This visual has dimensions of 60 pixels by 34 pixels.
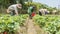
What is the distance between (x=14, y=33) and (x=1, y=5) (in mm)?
21880

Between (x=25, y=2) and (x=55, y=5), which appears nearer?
(x=25, y=2)

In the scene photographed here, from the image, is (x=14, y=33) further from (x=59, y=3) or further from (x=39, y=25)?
(x=59, y=3)

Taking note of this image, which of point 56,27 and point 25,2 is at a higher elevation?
point 56,27

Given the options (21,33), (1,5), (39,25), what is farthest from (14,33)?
(1,5)

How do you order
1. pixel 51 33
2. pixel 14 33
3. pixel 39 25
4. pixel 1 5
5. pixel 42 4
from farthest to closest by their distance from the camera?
pixel 42 4 < pixel 1 5 < pixel 39 25 < pixel 14 33 < pixel 51 33

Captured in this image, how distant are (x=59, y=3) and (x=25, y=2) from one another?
5894 millimetres

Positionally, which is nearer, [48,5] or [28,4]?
[28,4]

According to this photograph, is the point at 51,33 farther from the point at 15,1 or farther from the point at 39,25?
the point at 15,1

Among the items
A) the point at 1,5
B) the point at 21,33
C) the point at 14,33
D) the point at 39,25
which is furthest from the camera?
the point at 1,5

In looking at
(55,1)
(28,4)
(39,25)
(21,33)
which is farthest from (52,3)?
(21,33)

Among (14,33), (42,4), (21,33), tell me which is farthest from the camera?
(42,4)

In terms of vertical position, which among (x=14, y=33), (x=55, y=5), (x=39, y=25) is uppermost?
(x=14, y=33)

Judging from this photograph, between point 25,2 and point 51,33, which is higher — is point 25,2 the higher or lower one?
the lower one

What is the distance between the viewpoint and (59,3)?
33.9 metres
